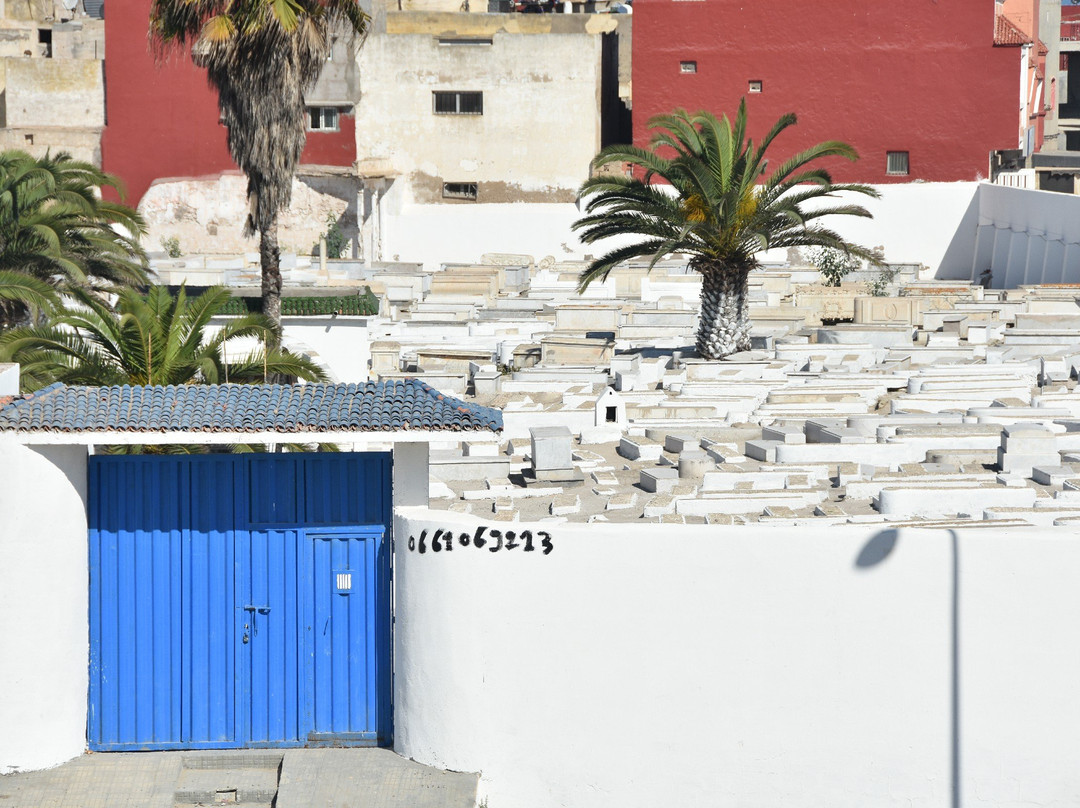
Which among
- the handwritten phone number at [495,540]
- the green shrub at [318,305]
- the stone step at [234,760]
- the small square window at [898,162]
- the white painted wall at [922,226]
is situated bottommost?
the stone step at [234,760]

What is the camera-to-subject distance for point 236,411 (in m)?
8.59

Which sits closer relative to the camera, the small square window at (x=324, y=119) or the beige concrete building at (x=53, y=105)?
the beige concrete building at (x=53, y=105)

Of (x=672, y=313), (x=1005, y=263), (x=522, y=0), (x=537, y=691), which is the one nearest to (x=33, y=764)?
(x=537, y=691)

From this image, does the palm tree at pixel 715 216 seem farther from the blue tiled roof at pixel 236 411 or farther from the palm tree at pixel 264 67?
the blue tiled roof at pixel 236 411

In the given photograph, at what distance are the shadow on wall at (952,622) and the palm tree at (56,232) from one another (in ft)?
40.7

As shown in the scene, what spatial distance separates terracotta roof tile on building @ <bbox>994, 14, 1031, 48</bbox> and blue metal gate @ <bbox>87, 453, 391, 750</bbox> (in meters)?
38.7

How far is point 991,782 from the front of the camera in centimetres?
812

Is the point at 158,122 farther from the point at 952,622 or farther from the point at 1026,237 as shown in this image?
the point at 952,622

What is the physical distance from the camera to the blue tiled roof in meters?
8.26

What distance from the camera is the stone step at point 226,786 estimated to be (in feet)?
26.9

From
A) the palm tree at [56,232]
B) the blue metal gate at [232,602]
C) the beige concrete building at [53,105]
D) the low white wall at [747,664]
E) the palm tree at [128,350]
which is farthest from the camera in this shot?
the beige concrete building at [53,105]

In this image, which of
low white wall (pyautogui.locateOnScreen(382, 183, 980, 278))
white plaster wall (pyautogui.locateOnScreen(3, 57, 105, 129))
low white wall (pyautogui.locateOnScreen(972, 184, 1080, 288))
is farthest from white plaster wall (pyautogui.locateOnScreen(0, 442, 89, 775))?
white plaster wall (pyautogui.locateOnScreen(3, 57, 105, 129))

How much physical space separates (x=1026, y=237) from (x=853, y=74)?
8.82 metres

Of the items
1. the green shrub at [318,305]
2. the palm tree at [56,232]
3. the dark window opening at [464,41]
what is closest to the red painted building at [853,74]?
the dark window opening at [464,41]
